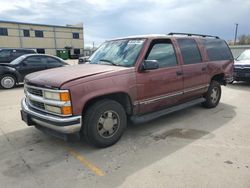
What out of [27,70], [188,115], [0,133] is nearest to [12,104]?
[0,133]

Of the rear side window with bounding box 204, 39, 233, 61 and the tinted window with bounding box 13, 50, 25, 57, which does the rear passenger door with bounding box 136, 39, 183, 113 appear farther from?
the tinted window with bounding box 13, 50, 25, 57

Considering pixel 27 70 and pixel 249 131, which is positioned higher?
pixel 27 70

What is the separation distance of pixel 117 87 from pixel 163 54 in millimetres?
1444

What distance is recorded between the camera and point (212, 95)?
19.8 ft

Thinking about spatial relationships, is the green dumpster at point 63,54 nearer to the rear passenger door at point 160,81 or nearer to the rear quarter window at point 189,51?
the rear quarter window at point 189,51

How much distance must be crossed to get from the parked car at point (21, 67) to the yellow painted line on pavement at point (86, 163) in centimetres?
740

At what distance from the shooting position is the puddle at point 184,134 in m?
4.18

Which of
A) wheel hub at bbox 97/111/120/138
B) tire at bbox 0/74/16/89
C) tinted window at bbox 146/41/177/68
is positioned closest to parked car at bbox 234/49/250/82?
tinted window at bbox 146/41/177/68

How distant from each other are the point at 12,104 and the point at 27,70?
3783 mm

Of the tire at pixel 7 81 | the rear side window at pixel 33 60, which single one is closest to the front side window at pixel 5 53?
the rear side window at pixel 33 60

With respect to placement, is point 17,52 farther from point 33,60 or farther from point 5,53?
point 33,60

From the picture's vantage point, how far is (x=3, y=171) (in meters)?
3.11

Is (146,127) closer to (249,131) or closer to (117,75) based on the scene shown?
(117,75)

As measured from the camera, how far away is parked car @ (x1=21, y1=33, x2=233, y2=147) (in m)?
3.26
